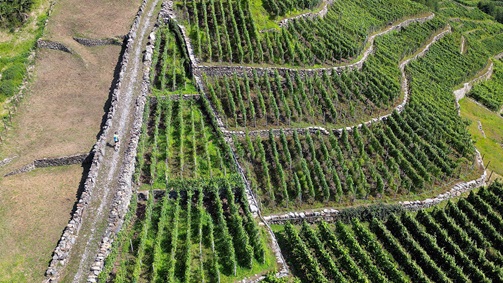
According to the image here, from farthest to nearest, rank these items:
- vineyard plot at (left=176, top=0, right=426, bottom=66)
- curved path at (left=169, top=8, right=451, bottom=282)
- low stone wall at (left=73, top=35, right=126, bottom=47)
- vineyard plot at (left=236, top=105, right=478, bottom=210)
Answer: low stone wall at (left=73, top=35, right=126, bottom=47)
vineyard plot at (left=176, top=0, right=426, bottom=66)
vineyard plot at (left=236, top=105, right=478, bottom=210)
curved path at (left=169, top=8, right=451, bottom=282)

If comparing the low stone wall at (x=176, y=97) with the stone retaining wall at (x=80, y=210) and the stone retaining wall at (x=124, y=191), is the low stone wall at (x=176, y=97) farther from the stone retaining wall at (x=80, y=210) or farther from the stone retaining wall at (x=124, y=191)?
the stone retaining wall at (x=80, y=210)

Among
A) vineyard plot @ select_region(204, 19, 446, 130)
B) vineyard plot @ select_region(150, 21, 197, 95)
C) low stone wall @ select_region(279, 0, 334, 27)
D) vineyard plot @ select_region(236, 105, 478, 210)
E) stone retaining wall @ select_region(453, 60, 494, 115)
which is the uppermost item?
low stone wall @ select_region(279, 0, 334, 27)

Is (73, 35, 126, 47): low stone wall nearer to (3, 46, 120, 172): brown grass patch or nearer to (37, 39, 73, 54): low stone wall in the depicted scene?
(3, 46, 120, 172): brown grass patch

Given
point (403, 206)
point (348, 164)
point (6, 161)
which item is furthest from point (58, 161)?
point (403, 206)

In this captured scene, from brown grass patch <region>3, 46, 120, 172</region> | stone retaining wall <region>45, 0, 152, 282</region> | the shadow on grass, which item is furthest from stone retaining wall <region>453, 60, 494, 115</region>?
brown grass patch <region>3, 46, 120, 172</region>

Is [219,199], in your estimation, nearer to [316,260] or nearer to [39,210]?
[316,260]

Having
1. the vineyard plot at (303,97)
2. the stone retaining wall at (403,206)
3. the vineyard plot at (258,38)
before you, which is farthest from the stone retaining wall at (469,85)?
the stone retaining wall at (403,206)
